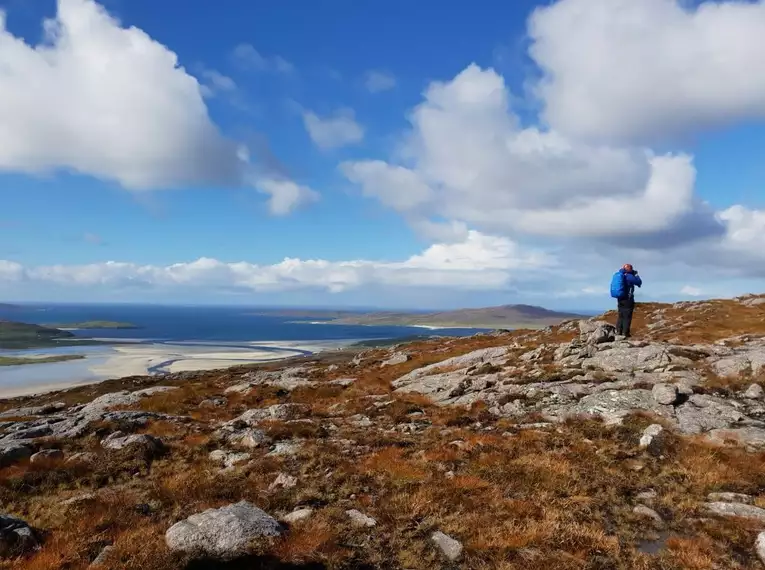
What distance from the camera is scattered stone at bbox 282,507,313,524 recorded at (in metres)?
11.1

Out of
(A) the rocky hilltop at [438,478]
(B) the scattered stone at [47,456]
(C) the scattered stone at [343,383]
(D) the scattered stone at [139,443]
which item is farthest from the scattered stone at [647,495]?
(C) the scattered stone at [343,383]

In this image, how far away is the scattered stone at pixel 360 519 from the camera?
426 inches

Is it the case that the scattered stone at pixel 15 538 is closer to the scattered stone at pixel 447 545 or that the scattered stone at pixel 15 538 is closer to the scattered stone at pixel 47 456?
the scattered stone at pixel 47 456

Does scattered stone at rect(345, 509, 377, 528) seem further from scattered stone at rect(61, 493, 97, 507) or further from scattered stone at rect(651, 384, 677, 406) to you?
scattered stone at rect(651, 384, 677, 406)

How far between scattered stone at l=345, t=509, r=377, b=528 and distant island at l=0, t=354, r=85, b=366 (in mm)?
156149

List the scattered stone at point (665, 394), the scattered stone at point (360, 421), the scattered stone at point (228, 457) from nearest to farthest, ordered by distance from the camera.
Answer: the scattered stone at point (228, 457) < the scattered stone at point (665, 394) < the scattered stone at point (360, 421)

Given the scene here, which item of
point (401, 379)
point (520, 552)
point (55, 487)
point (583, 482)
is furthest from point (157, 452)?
point (401, 379)

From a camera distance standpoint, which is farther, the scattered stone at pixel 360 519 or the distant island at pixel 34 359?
the distant island at pixel 34 359

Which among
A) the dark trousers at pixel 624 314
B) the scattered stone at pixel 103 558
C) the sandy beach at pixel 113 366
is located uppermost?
the dark trousers at pixel 624 314

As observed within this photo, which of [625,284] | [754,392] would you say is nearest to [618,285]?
[625,284]

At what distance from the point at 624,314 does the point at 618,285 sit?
3.80 metres

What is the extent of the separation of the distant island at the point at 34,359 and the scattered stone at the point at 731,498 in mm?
162269

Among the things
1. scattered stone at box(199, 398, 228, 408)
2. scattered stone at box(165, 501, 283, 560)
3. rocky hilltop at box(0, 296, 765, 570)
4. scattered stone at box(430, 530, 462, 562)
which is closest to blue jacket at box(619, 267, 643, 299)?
rocky hilltop at box(0, 296, 765, 570)

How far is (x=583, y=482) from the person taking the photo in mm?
12977
